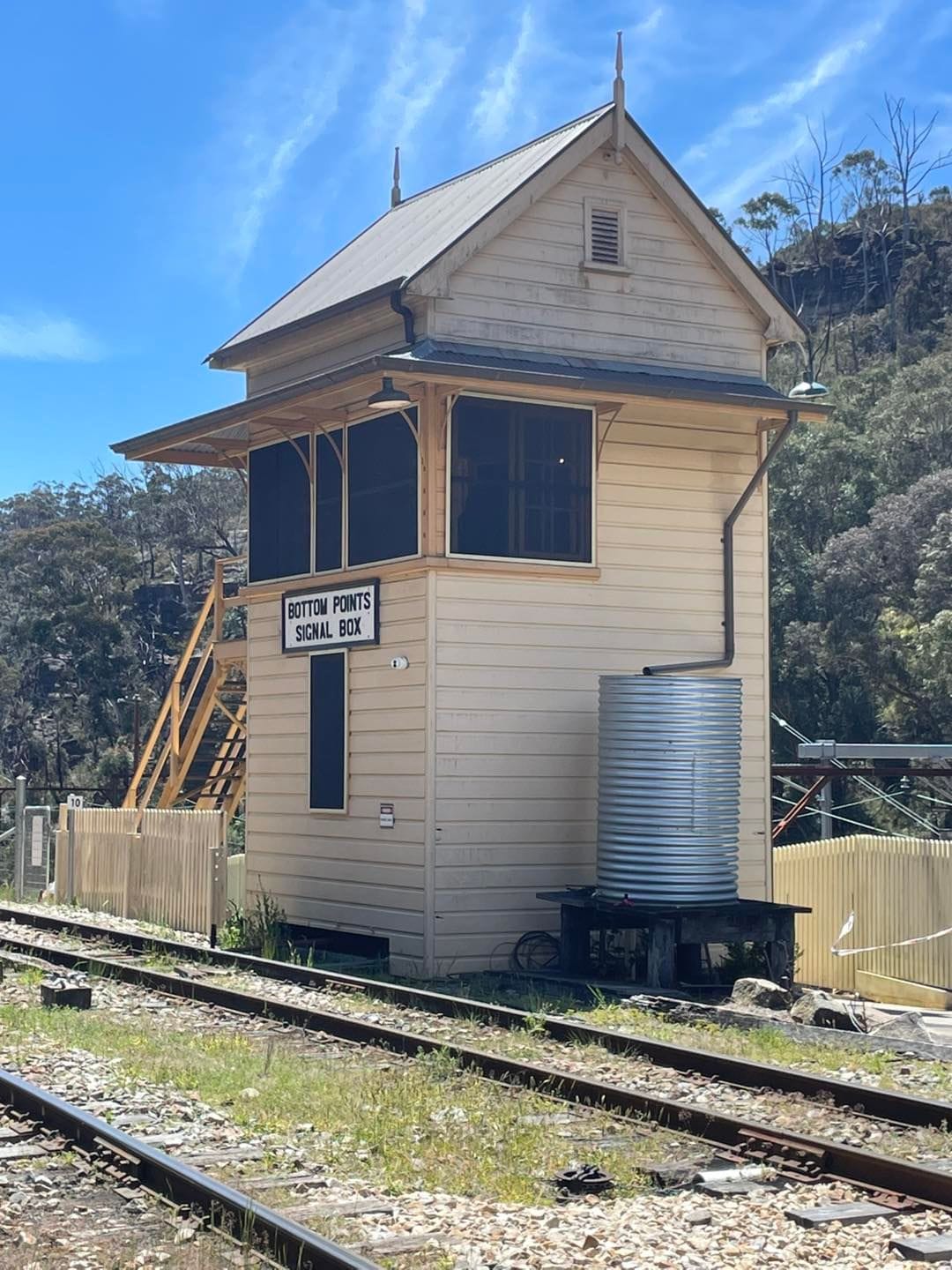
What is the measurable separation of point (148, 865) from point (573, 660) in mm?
8109

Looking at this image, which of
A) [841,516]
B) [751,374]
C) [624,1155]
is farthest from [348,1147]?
[841,516]

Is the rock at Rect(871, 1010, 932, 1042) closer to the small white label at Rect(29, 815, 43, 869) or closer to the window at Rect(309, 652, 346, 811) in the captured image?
the window at Rect(309, 652, 346, 811)

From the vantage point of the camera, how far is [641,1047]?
1074 cm

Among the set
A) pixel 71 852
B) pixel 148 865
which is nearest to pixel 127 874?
pixel 148 865

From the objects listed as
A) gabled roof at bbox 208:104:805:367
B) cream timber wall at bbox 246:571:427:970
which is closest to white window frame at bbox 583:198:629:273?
gabled roof at bbox 208:104:805:367

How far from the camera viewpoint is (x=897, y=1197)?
709 centimetres

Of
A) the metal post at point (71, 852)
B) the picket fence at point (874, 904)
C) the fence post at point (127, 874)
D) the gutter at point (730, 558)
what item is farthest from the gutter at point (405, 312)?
the metal post at point (71, 852)

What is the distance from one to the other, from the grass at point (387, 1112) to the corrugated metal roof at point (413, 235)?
26.0 ft

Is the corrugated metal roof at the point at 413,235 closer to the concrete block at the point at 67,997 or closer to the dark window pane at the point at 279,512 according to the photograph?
the dark window pane at the point at 279,512

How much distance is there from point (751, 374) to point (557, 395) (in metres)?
3.10

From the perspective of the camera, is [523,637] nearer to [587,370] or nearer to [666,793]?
[666,793]

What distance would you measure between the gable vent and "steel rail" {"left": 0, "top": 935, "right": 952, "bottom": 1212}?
Result: 8.21 m

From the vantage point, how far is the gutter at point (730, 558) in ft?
55.2

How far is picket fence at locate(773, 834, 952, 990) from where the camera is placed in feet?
51.6
